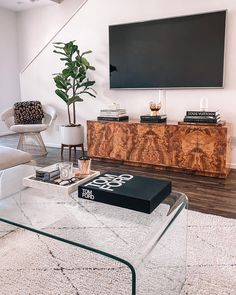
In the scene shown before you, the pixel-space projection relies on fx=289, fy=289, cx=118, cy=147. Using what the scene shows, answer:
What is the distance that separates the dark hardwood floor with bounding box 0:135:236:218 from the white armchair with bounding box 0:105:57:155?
0.44 meters

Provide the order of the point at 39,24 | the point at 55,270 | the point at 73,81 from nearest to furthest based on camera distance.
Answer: the point at 55,270
the point at 73,81
the point at 39,24

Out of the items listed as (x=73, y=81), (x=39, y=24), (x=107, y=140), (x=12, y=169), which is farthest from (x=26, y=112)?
(x=12, y=169)

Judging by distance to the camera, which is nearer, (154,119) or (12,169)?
(12,169)

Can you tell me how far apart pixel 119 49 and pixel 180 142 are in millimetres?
1536

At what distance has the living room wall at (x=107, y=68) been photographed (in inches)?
129

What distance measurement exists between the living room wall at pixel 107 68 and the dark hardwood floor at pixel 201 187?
615mm

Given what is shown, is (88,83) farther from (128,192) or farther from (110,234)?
(110,234)

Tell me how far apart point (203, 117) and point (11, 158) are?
1991 mm

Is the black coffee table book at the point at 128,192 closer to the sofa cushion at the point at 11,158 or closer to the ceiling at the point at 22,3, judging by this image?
the sofa cushion at the point at 11,158

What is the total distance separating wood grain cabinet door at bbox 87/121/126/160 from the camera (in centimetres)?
360

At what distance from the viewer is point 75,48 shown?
12.8ft

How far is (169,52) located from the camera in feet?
11.4

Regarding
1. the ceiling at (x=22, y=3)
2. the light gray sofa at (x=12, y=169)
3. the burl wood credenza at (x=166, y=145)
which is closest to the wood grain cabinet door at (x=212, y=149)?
the burl wood credenza at (x=166, y=145)

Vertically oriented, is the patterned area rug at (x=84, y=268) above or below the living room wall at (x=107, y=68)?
below
